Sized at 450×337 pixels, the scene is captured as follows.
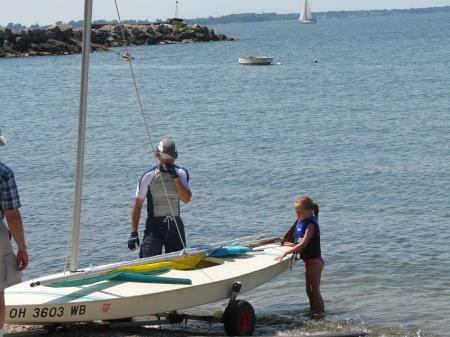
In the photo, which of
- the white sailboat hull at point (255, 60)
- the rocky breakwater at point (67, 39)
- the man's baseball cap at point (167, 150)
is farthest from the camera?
the rocky breakwater at point (67, 39)

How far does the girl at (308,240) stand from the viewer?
833 cm

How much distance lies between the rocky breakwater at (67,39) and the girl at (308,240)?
76721 millimetres

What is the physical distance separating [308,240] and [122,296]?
236cm

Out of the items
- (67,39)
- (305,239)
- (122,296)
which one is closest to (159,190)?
(122,296)

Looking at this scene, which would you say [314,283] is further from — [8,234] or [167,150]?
[8,234]

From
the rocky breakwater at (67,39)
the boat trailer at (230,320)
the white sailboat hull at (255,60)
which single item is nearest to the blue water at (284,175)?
the boat trailer at (230,320)

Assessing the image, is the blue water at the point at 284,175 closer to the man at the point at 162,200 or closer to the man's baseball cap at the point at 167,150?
the man at the point at 162,200

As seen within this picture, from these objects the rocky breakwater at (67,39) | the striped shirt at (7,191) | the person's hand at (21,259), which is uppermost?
the rocky breakwater at (67,39)

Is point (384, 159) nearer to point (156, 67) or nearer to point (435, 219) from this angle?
point (435, 219)

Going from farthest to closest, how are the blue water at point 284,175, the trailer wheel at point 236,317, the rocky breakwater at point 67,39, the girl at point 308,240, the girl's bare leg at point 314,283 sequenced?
the rocky breakwater at point 67,39, the blue water at point 284,175, the girl's bare leg at point 314,283, the girl at point 308,240, the trailer wheel at point 236,317

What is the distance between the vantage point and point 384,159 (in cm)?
2158

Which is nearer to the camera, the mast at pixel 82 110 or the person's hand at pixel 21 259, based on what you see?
the person's hand at pixel 21 259

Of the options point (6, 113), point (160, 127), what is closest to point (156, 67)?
point (6, 113)

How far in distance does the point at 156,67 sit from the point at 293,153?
148 feet
